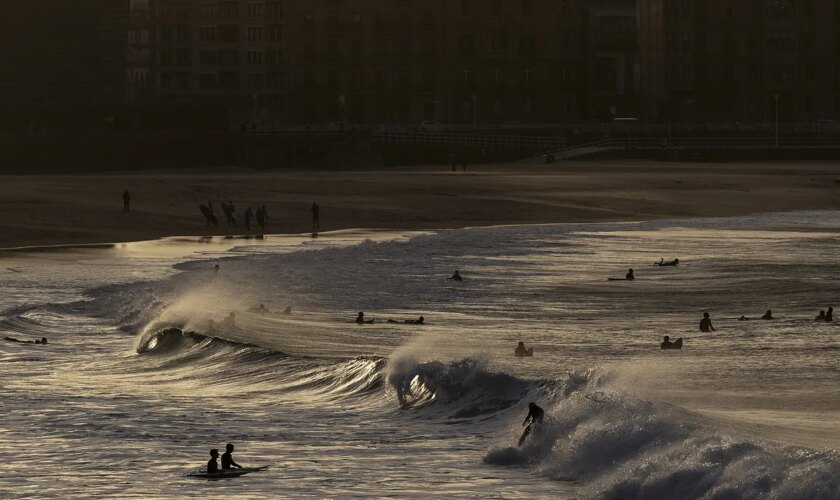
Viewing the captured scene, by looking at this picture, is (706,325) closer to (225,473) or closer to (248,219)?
(225,473)

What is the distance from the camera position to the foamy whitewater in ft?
77.3

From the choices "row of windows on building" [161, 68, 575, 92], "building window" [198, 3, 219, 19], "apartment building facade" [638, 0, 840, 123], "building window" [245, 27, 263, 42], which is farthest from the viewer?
"building window" [198, 3, 219, 19]

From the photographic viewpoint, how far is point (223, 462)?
79.9ft

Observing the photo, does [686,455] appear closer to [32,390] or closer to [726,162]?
[32,390]

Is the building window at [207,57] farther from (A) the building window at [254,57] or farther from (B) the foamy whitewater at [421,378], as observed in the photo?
(B) the foamy whitewater at [421,378]

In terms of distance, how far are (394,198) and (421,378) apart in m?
55.3

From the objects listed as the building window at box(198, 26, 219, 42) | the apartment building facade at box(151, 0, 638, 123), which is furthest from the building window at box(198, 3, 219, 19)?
the apartment building facade at box(151, 0, 638, 123)

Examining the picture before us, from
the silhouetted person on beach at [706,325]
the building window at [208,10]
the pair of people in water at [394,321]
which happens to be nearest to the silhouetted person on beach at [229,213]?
the pair of people in water at [394,321]

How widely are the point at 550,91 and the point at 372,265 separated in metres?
88.6

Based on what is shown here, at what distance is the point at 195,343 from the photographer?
122ft

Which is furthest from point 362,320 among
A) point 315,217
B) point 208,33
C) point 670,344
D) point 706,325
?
point 208,33

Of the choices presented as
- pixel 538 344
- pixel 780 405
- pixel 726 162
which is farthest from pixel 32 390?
pixel 726 162

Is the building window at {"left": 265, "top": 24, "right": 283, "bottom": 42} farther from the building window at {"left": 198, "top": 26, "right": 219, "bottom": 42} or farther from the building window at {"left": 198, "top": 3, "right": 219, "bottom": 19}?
the building window at {"left": 198, "top": 3, "right": 219, "bottom": 19}

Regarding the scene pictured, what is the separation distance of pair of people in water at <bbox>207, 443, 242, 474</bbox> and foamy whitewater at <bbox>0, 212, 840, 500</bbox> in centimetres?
38
